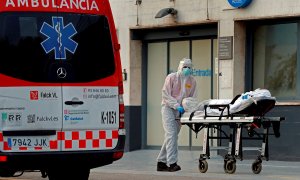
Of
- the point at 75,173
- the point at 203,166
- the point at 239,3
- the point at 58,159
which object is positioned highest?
the point at 239,3

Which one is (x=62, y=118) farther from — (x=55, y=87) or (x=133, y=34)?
(x=133, y=34)

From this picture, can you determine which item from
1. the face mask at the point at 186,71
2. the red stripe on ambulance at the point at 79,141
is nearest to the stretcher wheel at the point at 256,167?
the face mask at the point at 186,71

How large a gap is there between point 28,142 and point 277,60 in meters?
9.16

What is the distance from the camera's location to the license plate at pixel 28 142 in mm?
10000

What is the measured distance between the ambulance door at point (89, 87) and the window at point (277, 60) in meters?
7.82

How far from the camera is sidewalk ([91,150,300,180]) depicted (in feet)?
45.1

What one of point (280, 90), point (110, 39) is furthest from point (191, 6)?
point (110, 39)

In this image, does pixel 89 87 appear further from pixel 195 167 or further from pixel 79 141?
pixel 195 167

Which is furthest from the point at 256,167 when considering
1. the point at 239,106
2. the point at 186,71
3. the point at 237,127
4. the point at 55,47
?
the point at 55,47

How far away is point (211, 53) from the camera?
19469 millimetres

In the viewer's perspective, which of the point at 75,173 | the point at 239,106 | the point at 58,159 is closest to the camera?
the point at 58,159

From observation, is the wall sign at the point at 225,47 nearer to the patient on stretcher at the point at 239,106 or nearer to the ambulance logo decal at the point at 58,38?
the patient on stretcher at the point at 239,106

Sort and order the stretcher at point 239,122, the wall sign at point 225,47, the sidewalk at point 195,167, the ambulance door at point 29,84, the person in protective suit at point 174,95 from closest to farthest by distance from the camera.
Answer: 1. the ambulance door at point 29,84
2. the stretcher at point 239,122
3. the sidewalk at point 195,167
4. the person in protective suit at point 174,95
5. the wall sign at point 225,47

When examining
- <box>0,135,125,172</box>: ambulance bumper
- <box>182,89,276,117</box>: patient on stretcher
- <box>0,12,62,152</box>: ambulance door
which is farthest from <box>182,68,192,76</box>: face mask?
<box>0,12,62,152</box>: ambulance door
